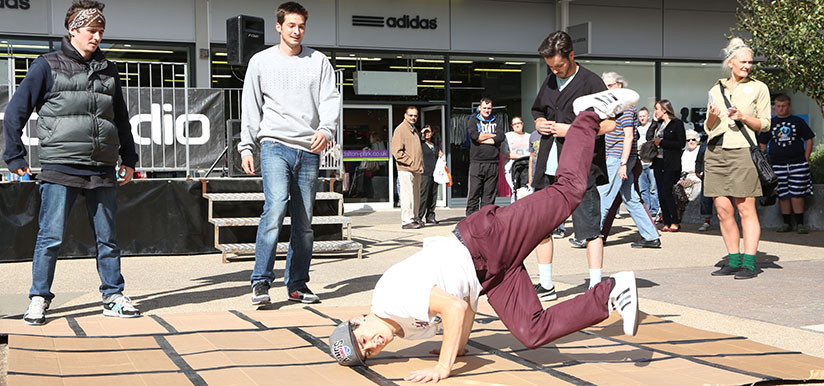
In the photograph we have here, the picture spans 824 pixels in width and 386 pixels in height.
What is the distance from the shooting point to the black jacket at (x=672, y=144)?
1143 cm

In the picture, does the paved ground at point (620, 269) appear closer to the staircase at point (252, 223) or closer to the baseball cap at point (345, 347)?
the staircase at point (252, 223)

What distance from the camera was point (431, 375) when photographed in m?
3.48

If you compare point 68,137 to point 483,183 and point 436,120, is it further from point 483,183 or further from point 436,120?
point 436,120

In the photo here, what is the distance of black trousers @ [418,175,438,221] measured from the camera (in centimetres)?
1330

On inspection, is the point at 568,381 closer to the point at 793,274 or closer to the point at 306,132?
the point at 306,132

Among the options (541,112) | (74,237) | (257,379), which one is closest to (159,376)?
(257,379)

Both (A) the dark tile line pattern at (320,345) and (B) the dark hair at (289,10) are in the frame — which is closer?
(A) the dark tile line pattern at (320,345)

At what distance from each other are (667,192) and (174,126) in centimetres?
667

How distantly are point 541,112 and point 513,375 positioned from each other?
272 centimetres

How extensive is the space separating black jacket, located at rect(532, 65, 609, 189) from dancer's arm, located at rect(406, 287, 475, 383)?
7.64 ft

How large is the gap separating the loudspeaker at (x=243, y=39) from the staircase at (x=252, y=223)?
56.2 inches

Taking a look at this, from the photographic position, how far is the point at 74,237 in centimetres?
860

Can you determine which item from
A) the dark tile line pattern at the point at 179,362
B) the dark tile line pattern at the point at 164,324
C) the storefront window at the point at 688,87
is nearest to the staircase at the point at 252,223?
the dark tile line pattern at the point at 164,324

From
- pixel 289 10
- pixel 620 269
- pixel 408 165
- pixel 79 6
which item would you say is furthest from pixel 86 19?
pixel 408 165
